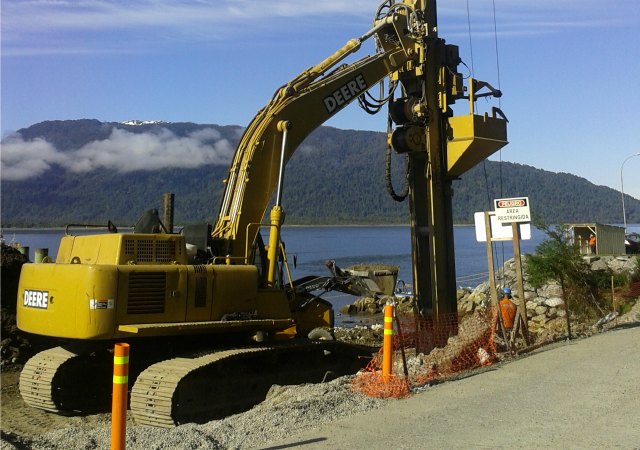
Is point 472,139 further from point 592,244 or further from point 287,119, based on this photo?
point 592,244

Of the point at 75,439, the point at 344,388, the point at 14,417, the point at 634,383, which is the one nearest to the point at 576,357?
the point at 634,383

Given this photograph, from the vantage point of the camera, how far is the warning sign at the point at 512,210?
12.9m

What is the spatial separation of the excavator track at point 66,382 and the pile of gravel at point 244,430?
2.10m

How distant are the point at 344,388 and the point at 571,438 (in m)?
2.94

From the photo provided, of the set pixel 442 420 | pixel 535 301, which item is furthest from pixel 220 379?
pixel 535 301

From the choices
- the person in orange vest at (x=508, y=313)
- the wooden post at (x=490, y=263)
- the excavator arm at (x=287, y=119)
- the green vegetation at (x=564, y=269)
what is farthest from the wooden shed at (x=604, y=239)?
the excavator arm at (x=287, y=119)

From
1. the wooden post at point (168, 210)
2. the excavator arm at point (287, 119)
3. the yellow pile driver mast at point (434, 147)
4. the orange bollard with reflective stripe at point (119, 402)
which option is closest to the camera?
the orange bollard with reflective stripe at point (119, 402)

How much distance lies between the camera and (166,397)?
887cm

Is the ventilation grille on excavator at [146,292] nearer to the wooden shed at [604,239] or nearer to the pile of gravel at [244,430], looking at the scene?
the pile of gravel at [244,430]

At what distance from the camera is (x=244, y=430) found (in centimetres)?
739

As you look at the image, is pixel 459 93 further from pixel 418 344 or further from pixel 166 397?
pixel 166 397

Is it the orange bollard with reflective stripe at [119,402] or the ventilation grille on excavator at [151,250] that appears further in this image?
the ventilation grille on excavator at [151,250]

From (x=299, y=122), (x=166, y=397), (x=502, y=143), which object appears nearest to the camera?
(x=166, y=397)

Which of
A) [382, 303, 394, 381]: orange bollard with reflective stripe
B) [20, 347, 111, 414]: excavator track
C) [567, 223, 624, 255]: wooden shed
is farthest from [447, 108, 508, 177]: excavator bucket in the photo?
[567, 223, 624, 255]: wooden shed
